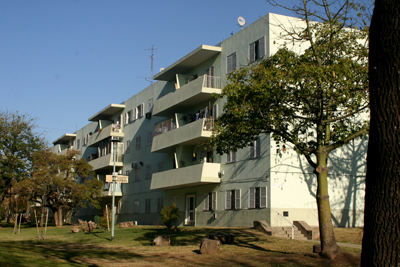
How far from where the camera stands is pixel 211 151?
33531 mm

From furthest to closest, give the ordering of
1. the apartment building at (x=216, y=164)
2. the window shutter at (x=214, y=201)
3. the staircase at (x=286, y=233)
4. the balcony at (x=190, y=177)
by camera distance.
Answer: the window shutter at (x=214, y=201)
the balcony at (x=190, y=177)
the apartment building at (x=216, y=164)
the staircase at (x=286, y=233)

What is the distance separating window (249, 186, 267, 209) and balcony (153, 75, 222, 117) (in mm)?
7460

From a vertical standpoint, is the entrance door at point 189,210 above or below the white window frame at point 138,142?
below

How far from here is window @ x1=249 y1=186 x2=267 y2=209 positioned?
27.3m

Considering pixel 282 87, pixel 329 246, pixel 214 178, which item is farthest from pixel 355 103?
pixel 214 178

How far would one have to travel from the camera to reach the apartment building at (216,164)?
27.5 m

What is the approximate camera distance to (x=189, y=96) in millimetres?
33969

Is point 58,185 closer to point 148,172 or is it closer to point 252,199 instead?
point 148,172

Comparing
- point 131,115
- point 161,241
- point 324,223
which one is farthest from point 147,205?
point 324,223

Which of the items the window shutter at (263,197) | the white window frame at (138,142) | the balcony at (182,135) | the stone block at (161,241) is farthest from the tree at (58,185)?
the stone block at (161,241)

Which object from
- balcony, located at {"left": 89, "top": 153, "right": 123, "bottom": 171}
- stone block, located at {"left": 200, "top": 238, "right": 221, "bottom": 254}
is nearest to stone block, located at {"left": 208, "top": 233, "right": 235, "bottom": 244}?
stone block, located at {"left": 200, "top": 238, "right": 221, "bottom": 254}

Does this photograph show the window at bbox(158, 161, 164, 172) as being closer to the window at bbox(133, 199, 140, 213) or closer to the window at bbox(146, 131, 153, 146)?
the window at bbox(146, 131, 153, 146)

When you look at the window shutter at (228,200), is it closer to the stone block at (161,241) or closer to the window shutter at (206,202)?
the window shutter at (206,202)

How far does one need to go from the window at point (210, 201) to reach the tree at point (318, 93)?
1464 centimetres
